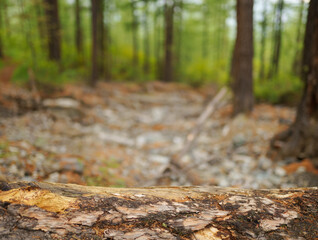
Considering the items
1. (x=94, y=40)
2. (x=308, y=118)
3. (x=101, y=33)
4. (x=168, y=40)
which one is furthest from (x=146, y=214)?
(x=168, y=40)

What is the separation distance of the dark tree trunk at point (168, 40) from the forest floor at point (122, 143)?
802 cm

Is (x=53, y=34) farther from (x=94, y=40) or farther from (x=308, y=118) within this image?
(x=308, y=118)

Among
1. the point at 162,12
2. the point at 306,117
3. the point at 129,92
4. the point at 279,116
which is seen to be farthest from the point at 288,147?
the point at 162,12

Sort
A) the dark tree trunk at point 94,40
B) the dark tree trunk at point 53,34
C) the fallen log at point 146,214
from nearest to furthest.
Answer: the fallen log at point 146,214
the dark tree trunk at point 94,40
the dark tree trunk at point 53,34

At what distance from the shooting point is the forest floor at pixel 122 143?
4.30 meters

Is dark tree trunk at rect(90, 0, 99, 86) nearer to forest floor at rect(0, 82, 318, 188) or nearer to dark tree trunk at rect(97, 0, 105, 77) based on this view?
forest floor at rect(0, 82, 318, 188)

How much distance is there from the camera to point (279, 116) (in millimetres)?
7469

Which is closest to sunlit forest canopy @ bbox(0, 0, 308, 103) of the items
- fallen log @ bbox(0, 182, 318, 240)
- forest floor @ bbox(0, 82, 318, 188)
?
forest floor @ bbox(0, 82, 318, 188)

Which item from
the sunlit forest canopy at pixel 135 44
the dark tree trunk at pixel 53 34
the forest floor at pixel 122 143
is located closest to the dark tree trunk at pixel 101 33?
the sunlit forest canopy at pixel 135 44

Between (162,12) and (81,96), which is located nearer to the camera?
(81,96)

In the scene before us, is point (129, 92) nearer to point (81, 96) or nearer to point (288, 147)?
point (81, 96)

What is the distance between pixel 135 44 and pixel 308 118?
16.8 m

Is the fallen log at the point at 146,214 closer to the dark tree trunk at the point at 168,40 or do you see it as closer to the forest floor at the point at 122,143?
the forest floor at the point at 122,143

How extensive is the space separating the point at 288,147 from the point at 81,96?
826cm
